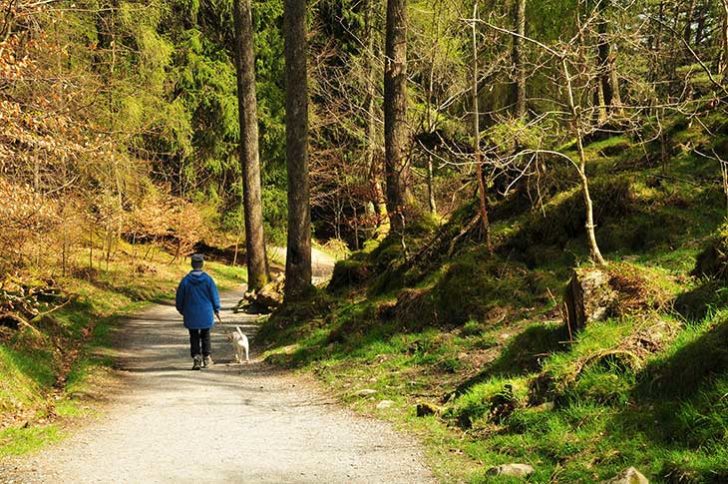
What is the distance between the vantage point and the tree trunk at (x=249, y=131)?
22.1 m

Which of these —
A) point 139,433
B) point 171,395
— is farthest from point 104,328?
point 139,433

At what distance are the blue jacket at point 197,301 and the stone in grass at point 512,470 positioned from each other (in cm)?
737

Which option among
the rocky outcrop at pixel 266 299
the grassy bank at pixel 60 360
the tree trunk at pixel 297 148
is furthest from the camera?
the rocky outcrop at pixel 266 299

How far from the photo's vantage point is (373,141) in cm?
2725

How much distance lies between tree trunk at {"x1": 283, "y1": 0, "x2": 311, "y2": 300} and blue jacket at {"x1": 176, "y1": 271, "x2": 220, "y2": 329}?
174 inches

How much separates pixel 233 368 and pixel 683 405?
332 inches

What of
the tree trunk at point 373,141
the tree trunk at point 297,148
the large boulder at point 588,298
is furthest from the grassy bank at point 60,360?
the tree trunk at point 373,141

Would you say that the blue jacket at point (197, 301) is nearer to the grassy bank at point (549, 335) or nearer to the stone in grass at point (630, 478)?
the grassy bank at point (549, 335)

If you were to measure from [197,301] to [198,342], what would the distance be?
28.2 inches

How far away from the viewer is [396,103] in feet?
52.4

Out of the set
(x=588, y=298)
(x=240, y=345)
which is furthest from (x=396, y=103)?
(x=588, y=298)

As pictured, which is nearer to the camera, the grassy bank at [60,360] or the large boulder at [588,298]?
the large boulder at [588,298]

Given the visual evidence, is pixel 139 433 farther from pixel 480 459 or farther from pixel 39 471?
pixel 480 459

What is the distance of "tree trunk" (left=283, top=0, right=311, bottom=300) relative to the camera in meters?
16.7
